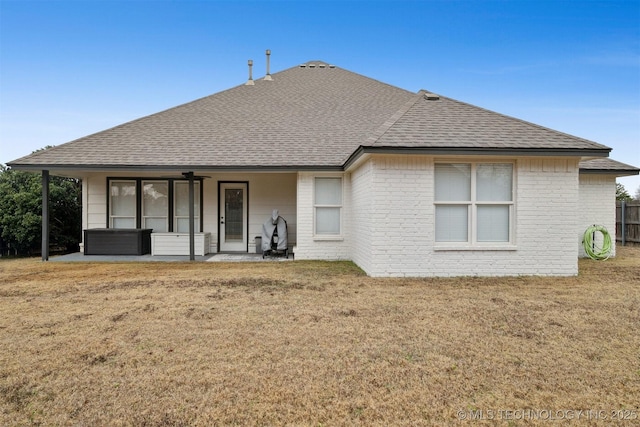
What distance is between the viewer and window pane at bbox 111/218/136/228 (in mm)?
11898

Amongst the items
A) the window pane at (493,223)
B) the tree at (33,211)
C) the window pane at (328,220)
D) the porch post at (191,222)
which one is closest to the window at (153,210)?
the porch post at (191,222)

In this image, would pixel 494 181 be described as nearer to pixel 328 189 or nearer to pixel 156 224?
pixel 328 189

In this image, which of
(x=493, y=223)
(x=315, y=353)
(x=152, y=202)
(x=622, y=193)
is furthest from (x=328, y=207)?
(x=622, y=193)

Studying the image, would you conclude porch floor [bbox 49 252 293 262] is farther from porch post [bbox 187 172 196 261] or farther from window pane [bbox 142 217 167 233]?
window pane [bbox 142 217 167 233]

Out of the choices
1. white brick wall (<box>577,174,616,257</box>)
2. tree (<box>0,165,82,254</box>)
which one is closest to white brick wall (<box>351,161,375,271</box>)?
white brick wall (<box>577,174,616,257</box>)

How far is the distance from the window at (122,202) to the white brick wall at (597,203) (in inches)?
551

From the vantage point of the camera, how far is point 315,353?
3451mm

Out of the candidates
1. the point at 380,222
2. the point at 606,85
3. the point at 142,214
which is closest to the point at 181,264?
the point at 142,214

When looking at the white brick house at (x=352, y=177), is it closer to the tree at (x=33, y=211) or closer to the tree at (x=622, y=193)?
the tree at (x=33, y=211)

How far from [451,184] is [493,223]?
4.02ft

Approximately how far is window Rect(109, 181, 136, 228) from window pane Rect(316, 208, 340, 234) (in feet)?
20.9

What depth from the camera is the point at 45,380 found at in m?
2.92

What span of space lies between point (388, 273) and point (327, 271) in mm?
1561

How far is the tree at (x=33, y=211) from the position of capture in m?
12.8
